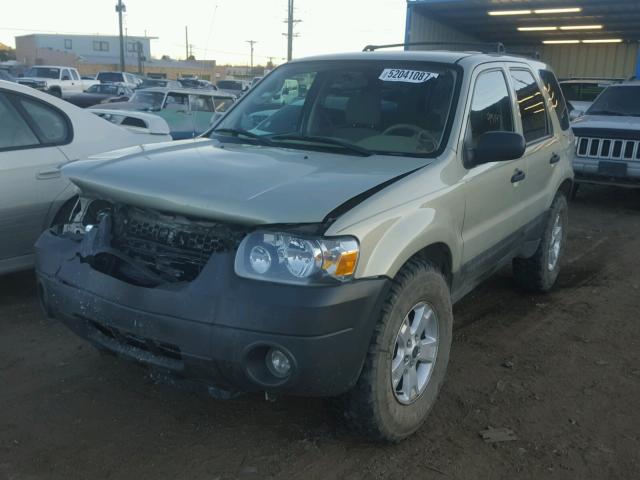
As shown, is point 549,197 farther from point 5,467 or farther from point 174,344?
point 5,467

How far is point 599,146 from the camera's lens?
30.0ft

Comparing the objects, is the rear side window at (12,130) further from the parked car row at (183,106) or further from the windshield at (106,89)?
the windshield at (106,89)

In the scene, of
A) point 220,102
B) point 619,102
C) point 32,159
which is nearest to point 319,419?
point 32,159

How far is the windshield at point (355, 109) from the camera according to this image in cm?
376

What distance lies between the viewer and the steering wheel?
3655mm

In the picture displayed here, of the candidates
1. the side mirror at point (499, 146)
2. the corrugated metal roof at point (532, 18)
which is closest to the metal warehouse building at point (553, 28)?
the corrugated metal roof at point (532, 18)

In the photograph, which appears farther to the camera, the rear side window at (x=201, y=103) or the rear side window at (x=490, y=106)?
the rear side window at (x=201, y=103)

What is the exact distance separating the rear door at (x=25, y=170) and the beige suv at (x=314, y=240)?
3.36 feet

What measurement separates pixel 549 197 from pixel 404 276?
2626 millimetres

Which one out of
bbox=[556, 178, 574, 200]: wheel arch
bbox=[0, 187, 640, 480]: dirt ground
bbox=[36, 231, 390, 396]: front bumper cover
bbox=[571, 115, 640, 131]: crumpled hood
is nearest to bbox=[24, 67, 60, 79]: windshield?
bbox=[571, 115, 640, 131]: crumpled hood

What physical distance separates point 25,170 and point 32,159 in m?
0.12

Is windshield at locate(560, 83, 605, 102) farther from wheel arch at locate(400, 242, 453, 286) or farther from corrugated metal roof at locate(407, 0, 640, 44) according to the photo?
wheel arch at locate(400, 242, 453, 286)

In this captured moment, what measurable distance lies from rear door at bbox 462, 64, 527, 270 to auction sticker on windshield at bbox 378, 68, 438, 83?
281 mm

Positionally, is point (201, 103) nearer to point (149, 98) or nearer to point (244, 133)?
point (149, 98)
